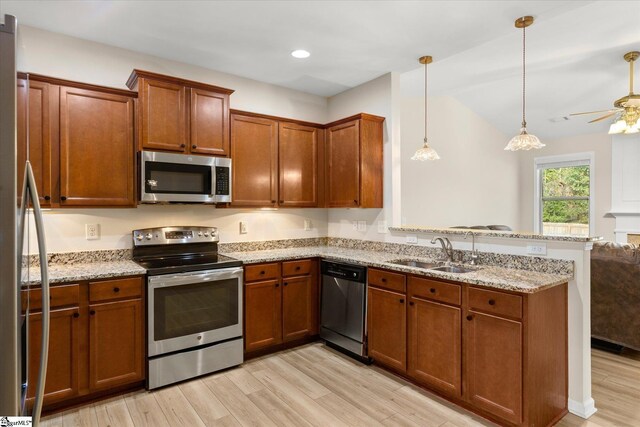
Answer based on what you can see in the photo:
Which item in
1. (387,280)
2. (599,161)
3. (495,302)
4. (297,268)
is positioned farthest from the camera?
(599,161)

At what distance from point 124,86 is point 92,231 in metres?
1.25

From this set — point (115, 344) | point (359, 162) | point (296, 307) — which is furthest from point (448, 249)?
point (115, 344)

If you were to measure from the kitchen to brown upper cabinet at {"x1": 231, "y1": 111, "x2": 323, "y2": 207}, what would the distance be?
0.9 inches

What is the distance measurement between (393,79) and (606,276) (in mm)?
2702

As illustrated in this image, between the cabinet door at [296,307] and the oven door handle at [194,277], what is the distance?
551 millimetres

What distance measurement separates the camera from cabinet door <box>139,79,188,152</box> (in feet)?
9.50

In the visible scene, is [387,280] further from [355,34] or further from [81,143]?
[81,143]

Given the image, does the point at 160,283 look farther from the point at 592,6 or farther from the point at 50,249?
the point at 592,6

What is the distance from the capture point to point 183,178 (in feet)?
10.1

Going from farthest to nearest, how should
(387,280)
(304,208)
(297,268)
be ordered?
(304,208), (297,268), (387,280)

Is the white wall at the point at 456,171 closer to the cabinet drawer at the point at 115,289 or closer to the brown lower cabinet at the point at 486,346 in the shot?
the brown lower cabinet at the point at 486,346

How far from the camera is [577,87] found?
16.1 ft

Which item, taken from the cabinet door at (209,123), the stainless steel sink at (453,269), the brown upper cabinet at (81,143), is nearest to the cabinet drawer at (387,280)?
the stainless steel sink at (453,269)

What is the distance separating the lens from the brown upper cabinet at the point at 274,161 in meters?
3.54
